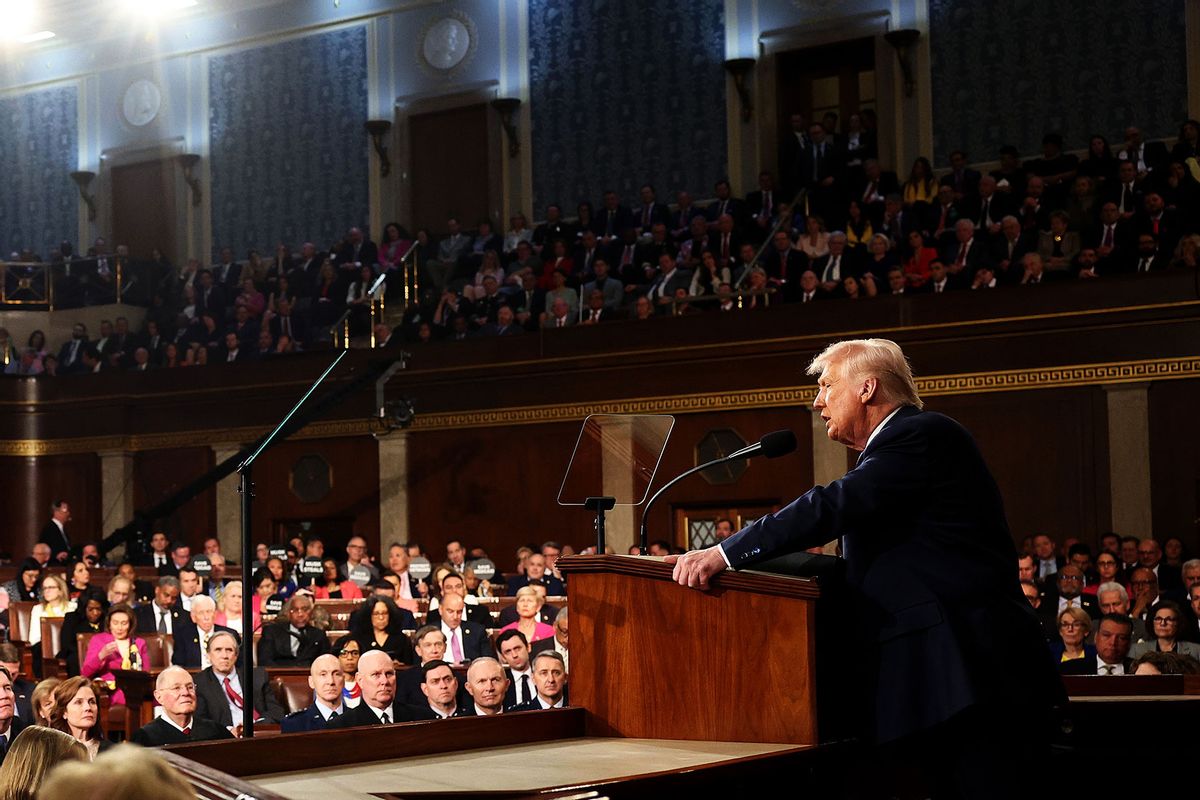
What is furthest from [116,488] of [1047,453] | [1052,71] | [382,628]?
[1052,71]

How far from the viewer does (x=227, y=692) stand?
6828 mm

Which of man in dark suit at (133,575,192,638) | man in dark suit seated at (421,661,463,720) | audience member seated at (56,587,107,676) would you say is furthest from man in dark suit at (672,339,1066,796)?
man in dark suit at (133,575,192,638)

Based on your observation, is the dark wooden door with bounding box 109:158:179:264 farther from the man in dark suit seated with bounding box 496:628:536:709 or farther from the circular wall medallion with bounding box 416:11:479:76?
the man in dark suit seated with bounding box 496:628:536:709

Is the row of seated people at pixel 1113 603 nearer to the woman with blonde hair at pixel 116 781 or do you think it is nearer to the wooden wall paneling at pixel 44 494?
the woman with blonde hair at pixel 116 781

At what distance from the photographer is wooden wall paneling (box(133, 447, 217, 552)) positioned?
48.6 feet

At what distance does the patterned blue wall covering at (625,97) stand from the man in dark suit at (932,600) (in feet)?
43.8

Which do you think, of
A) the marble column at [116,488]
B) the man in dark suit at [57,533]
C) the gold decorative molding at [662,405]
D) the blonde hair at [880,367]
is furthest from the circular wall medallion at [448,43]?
the blonde hair at [880,367]

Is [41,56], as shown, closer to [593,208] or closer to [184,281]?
[184,281]

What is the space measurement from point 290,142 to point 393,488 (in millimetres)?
6283

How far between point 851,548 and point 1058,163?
1088 centimetres

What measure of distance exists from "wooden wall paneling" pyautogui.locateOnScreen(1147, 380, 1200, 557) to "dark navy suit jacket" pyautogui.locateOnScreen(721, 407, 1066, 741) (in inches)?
339

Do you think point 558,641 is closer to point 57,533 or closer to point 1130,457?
point 1130,457

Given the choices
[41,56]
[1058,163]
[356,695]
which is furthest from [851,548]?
[41,56]

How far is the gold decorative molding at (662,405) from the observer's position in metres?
10.9
